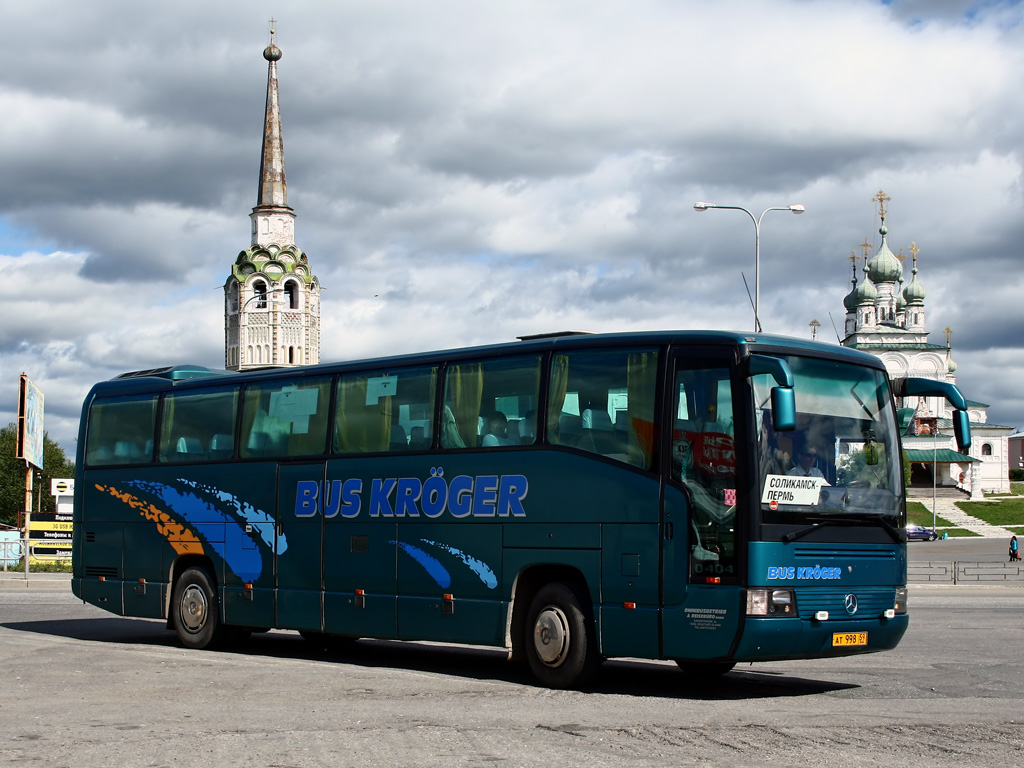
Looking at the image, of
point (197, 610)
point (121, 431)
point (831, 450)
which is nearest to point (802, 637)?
point (831, 450)

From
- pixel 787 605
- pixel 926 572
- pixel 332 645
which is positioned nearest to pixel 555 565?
pixel 787 605

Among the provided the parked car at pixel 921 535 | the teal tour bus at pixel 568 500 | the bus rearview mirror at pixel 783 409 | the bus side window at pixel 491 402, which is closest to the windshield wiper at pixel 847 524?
the teal tour bus at pixel 568 500

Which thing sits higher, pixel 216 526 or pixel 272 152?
pixel 272 152

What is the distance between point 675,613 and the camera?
11594 mm

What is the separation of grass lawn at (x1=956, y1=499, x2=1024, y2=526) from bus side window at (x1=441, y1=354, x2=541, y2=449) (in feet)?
285

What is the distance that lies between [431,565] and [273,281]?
4279 inches

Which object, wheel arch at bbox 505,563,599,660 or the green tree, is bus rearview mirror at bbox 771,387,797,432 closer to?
wheel arch at bbox 505,563,599,660

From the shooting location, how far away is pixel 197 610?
17156 millimetres

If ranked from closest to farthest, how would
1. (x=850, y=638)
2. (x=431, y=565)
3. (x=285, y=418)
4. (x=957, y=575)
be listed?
(x=850, y=638), (x=431, y=565), (x=285, y=418), (x=957, y=575)

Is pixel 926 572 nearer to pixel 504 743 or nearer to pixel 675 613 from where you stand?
pixel 675 613

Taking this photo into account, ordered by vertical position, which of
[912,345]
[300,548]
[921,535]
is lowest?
[921,535]

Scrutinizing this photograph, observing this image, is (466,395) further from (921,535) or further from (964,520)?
(964,520)

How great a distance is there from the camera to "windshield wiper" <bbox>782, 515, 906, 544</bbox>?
453 inches

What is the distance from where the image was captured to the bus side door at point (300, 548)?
1550 centimetres
